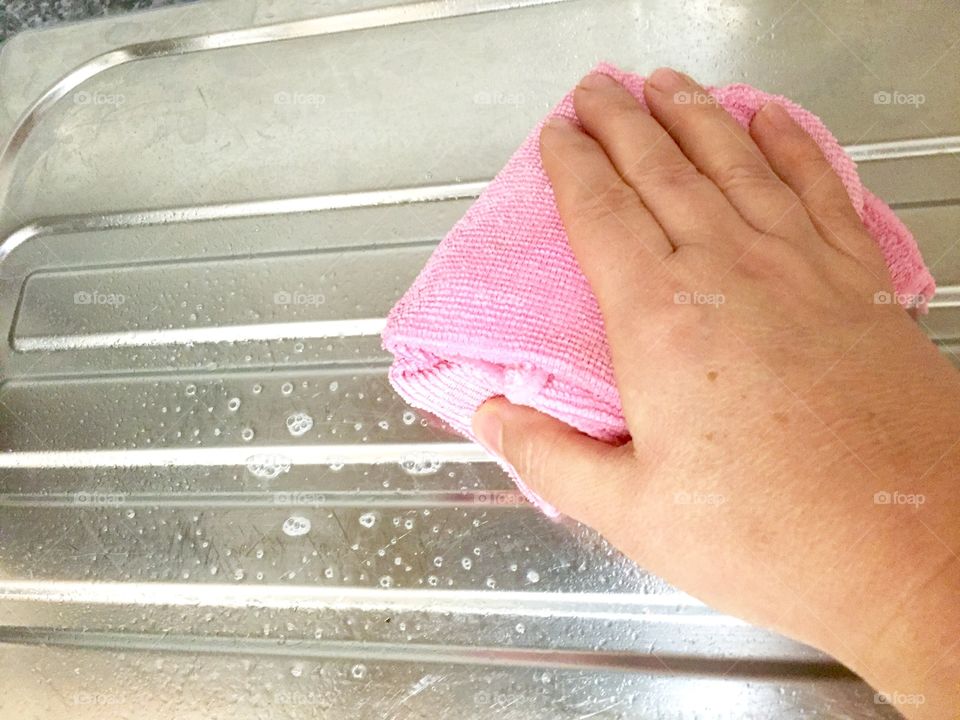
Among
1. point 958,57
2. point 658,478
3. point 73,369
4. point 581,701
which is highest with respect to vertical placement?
point 958,57

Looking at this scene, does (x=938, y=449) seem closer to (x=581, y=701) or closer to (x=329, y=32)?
(x=581, y=701)

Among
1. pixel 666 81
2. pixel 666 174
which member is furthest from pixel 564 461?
pixel 666 81

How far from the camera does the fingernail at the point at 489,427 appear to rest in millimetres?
598

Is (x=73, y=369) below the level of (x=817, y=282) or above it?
below

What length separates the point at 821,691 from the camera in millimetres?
669

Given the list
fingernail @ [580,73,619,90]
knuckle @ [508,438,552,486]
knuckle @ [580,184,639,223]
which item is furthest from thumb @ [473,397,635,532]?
fingernail @ [580,73,619,90]

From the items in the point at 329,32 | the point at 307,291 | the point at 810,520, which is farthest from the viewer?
the point at 329,32

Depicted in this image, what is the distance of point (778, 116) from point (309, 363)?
0.54 metres

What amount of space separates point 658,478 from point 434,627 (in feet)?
1.10

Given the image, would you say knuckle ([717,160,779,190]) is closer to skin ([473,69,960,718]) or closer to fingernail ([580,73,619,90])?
skin ([473,69,960,718])

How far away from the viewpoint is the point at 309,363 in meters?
0.85

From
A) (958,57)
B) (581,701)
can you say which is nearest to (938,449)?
(581,701)

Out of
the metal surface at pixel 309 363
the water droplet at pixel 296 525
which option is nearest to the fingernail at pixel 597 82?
the metal surface at pixel 309 363

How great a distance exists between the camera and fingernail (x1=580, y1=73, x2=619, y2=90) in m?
0.64
